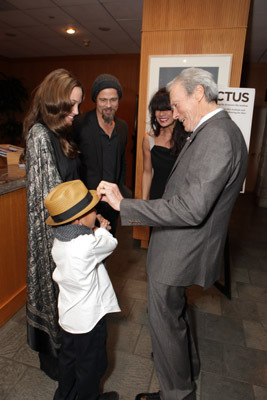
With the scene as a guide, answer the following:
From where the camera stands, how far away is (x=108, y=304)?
1.34 metres

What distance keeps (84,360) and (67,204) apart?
77cm

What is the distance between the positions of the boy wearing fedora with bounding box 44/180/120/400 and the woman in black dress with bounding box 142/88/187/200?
1.13m

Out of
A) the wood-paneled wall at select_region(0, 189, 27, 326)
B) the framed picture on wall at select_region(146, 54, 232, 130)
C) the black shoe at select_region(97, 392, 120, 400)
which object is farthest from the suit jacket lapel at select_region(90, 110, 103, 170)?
the black shoe at select_region(97, 392, 120, 400)

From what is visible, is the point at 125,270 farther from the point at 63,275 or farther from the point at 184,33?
the point at 184,33

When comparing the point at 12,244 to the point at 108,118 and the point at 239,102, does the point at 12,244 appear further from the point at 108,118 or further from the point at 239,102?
Result: the point at 239,102

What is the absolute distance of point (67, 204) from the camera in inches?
45.5

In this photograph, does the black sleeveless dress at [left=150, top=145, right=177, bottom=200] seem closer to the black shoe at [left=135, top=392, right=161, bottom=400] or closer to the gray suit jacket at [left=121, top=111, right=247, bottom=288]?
the gray suit jacket at [left=121, top=111, right=247, bottom=288]

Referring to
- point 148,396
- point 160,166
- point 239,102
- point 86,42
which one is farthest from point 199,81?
point 86,42

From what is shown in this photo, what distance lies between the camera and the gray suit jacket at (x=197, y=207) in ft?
3.40

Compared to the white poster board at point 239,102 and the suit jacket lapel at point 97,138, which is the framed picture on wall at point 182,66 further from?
the suit jacket lapel at point 97,138

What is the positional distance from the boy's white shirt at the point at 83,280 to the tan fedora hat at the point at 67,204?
0.10 metres

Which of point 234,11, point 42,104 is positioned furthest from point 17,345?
point 234,11

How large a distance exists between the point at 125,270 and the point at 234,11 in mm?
2954

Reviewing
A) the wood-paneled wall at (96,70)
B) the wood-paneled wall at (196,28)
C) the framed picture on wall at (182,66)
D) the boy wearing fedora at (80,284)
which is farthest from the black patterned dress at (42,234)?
the wood-paneled wall at (96,70)
